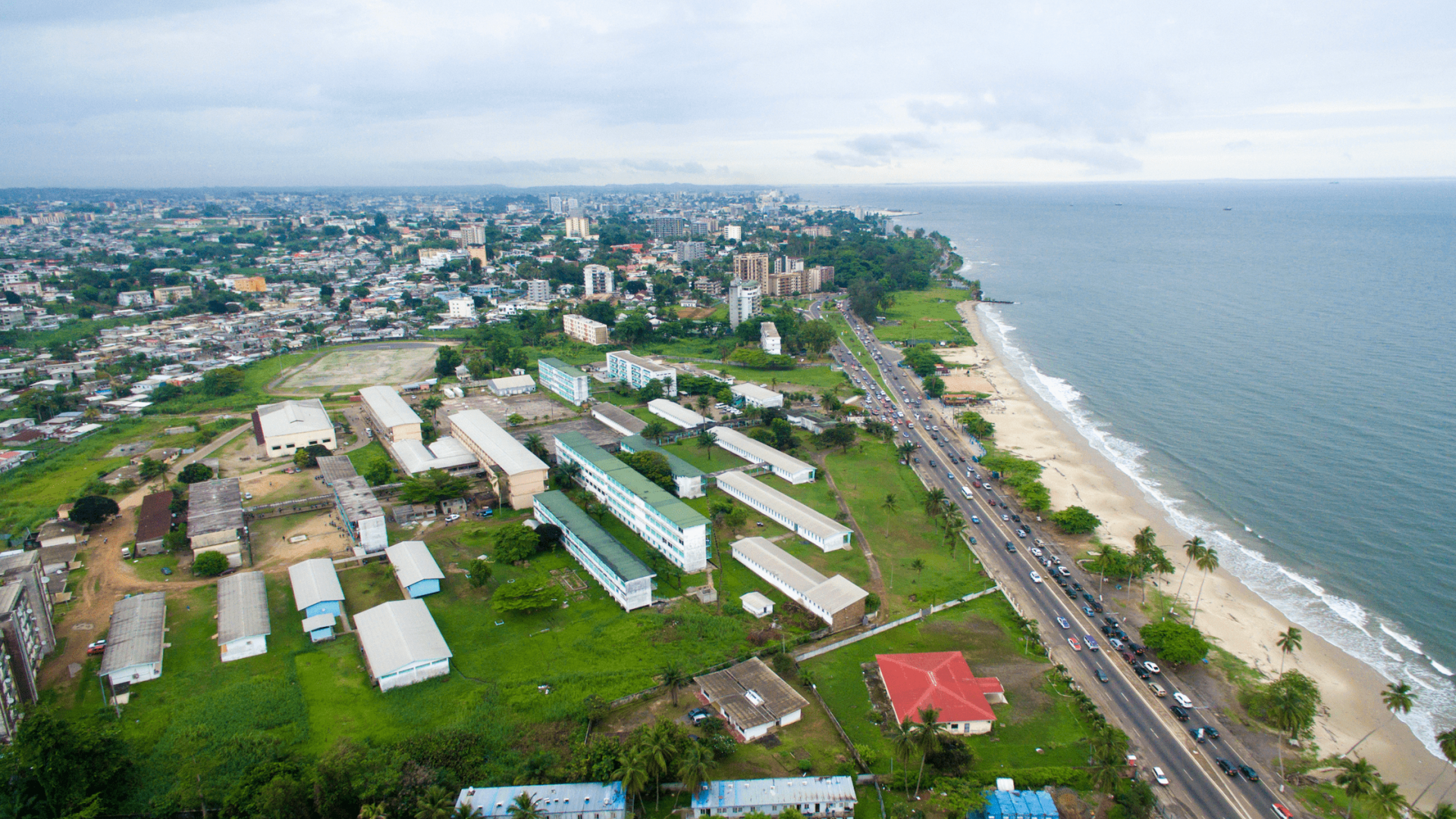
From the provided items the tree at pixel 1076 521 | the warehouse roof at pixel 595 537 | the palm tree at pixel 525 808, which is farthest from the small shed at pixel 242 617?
the tree at pixel 1076 521

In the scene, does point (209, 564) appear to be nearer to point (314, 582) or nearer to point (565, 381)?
point (314, 582)

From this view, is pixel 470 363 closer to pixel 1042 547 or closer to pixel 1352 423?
pixel 1042 547

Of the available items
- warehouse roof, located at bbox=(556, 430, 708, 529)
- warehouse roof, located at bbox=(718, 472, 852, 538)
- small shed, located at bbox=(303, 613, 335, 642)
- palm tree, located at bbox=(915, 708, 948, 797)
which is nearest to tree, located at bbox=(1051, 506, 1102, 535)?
warehouse roof, located at bbox=(718, 472, 852, 538)

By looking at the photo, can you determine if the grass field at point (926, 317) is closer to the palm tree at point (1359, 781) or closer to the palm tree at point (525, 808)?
the palm tree at point (1359, 781)

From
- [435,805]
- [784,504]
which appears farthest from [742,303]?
[435,805]

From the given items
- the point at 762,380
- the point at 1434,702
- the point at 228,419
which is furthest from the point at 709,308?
the point at 1434,702
